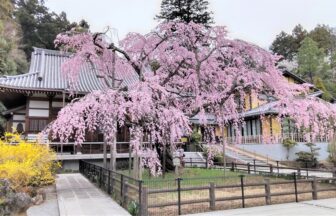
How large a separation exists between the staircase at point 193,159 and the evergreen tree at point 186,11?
17432 millimetres

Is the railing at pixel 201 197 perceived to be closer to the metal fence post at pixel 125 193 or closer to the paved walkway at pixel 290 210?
the paved walkway at pixel 290 210

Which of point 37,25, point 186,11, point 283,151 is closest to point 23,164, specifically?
point 283,151

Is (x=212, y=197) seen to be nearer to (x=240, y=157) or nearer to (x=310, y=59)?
(x=240, y=157)

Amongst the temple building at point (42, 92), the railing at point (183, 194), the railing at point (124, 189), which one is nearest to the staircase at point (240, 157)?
the temple building at point (42, 92)

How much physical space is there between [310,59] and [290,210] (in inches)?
1392

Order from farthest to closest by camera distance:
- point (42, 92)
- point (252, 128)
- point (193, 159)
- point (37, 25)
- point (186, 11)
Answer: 1. point (37, 25)
2. point (186, 11)
3. point (252, 128)
4. point (193, 159)
5. point (42, 92)

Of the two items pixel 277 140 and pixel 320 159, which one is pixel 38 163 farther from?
pixel 320 159

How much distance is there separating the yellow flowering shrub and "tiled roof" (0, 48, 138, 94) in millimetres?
6739

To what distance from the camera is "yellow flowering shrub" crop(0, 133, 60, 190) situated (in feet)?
27.9

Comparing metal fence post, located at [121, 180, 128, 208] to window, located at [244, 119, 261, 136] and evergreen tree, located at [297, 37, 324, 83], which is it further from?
evergreen tree, located at [297, 37, 324, 83]

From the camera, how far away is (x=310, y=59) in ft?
128

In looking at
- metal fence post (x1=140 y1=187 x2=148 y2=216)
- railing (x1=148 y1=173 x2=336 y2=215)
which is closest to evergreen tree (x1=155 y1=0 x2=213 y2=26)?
railing (x1=148 y1=173 x2=336 y2=215)

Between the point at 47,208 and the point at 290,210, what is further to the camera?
the point at 47,208

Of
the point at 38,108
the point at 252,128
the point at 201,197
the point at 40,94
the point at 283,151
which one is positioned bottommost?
the point at 201,197
